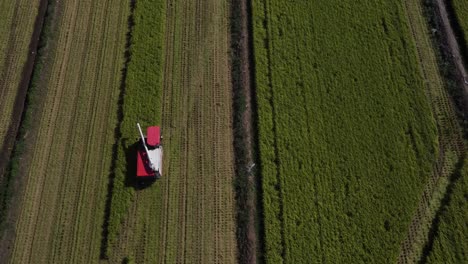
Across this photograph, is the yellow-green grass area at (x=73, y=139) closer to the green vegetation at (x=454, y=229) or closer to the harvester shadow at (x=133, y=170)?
the harvester shadow at (x=133, y=170)

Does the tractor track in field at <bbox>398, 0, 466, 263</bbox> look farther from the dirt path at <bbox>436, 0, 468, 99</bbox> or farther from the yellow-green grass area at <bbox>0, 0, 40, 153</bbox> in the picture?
the yellow-green grass area at <bbox>0, 0, 40, 153</bbox>

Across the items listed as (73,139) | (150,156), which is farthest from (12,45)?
(150,156)

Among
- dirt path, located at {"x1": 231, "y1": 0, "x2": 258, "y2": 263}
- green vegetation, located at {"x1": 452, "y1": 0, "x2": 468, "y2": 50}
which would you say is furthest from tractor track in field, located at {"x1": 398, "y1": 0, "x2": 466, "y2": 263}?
dirt path, located at {"x1": 231, "y1": 0, "x2": 258, "y2": 263}

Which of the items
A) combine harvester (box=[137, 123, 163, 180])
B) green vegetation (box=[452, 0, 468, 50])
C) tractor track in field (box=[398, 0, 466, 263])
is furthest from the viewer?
green vegetation (box=[452, 0, 468, 50])

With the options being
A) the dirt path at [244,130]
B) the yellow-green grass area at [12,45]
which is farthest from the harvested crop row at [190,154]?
the yellow-green grass area at [12,45]

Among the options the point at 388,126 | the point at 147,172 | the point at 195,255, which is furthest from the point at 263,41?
the point at 195,255

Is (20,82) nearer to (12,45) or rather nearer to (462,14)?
(12,45)

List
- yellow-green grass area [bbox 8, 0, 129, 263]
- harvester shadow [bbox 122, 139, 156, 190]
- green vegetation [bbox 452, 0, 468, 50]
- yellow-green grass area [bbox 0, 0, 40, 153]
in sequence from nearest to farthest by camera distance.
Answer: yellow-green grass area [bbox 8, 0, 129, 263] → harvester shadow [bbox 122, 139, 156, 190] → yellow-green grass area [bbox 0, 0, 40, 153] → green vegetation [bbox 452, 0, 468, 50]
